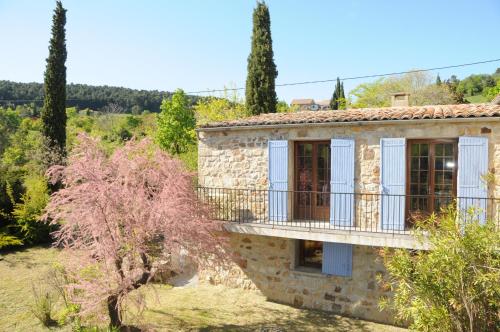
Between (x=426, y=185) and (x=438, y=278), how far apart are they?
4066mm

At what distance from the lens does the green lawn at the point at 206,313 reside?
9867mm

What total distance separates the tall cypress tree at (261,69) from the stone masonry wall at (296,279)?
10816 millimetres

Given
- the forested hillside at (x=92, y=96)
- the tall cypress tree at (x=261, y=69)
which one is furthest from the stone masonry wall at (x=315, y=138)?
the forested hillside at (x=92, y=96)

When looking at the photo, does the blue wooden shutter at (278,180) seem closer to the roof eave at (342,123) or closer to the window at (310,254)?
the roof eave at (342,123)

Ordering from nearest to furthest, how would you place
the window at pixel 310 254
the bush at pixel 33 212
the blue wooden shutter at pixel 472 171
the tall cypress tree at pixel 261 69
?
the blue wooden shutter at pixel 472 171 → the window at pixel 310 254 → the bush at pixel 33 212 → the tall cypress tree at pixel 261 69

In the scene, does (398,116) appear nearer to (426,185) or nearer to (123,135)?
(426,185)

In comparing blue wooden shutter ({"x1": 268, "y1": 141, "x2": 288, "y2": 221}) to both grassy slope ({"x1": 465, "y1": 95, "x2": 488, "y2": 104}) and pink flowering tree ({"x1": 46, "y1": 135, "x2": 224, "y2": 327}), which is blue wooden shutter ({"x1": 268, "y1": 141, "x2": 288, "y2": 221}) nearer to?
pink flowering tree ({"x1": 46, "y1": 135, "x2": 224, "y2": 327})

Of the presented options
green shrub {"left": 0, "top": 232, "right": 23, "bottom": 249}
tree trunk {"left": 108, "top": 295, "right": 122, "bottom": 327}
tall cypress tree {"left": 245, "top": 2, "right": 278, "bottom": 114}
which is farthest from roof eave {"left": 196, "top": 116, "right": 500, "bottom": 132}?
green shrub {"left": 0, "top": 232, "right": 23, "bottom": 249}

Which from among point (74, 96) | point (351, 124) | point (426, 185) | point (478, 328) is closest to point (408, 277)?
point (478, 328)

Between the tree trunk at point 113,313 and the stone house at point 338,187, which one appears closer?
the stone house at point 338,187

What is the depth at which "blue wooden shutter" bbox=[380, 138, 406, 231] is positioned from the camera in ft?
30.4

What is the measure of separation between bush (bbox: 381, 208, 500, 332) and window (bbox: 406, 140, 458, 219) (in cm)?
297

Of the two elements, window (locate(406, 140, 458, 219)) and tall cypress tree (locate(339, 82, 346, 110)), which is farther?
tall cypress tree (locate(339, 82, 346, 110))

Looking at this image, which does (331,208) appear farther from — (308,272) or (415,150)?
(415,150)
